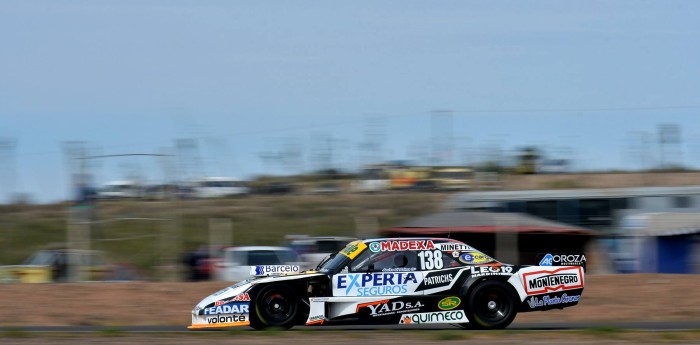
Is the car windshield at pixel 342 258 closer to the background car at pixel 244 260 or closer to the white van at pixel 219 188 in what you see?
the background car at pixel 244 260

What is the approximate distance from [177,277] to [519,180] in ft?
71.1

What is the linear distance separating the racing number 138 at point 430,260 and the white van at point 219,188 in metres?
27.6

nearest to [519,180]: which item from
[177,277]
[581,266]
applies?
[177,277]

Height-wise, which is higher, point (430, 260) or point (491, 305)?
point (430, 260)

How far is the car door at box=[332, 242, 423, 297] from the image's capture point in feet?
39.6

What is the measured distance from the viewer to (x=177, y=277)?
891 inches

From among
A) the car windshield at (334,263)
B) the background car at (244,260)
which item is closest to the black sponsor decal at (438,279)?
the car windshield at (334,263)

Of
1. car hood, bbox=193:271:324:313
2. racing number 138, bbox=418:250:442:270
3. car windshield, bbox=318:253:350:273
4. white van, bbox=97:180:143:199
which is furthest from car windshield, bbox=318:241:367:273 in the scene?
white van, bbox=97:180:143:199

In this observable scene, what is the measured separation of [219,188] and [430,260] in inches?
1246

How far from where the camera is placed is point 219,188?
142 ft

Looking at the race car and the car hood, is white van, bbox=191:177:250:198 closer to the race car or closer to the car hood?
the car hood

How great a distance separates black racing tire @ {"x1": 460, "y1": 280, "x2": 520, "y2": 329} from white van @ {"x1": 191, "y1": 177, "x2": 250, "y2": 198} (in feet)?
91.6

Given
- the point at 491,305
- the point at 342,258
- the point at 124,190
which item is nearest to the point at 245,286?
the point at 342,258

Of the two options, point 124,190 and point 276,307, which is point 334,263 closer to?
point 276,307
